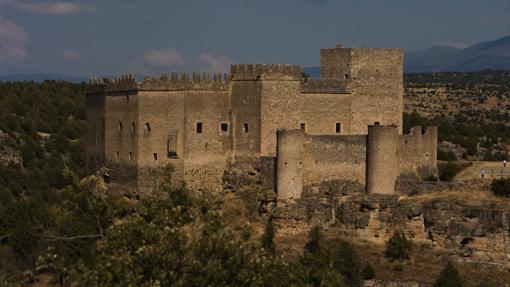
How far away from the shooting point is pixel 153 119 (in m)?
41.2

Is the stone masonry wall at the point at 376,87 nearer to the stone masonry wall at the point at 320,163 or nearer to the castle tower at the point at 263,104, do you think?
the stone masonry wall at the point at 320,163

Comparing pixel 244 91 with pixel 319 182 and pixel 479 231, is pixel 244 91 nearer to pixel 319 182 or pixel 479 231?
pixel 319 182

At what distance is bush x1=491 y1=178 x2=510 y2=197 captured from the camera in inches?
1631

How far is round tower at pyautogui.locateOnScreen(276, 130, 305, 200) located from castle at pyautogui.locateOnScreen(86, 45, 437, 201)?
0.12 ft

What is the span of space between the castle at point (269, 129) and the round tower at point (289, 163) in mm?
38

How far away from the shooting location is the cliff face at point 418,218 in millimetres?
40250

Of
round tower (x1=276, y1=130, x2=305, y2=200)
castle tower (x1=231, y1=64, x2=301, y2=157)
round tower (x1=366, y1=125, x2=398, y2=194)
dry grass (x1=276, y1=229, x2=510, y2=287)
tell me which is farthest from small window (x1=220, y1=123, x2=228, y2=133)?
round tower (x1=366, y1=125, x2=398, y2=194)

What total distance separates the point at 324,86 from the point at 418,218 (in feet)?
21.4

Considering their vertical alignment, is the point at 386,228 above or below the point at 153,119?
below

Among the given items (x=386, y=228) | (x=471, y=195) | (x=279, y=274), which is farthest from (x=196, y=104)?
(x=279, y=274)

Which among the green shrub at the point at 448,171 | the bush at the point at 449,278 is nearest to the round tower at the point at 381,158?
the green shrub at the point at 448,171

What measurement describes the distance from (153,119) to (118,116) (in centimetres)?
212

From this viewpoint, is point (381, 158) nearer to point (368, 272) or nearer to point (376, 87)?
point (376, 87)

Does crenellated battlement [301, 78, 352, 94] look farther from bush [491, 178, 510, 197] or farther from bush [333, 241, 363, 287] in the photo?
bush [333, 241, 363, 287]
